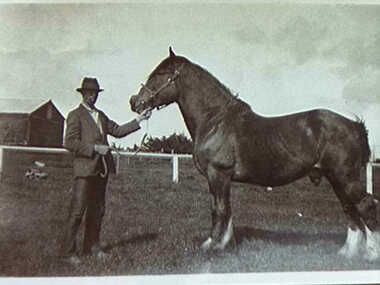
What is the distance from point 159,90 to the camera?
7.52ft

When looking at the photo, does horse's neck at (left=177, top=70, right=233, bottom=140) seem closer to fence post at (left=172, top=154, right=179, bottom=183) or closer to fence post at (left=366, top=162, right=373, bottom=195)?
fence post at (left=172, top=154, right=179, bottom=183)

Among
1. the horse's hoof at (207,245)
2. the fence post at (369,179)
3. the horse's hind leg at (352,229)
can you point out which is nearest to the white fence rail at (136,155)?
the horse's hoof at (207,245)

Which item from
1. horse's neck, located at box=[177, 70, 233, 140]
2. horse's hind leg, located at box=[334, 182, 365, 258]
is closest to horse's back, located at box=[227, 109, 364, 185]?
horse's neck, located at box=[177, 70, 233, 140]

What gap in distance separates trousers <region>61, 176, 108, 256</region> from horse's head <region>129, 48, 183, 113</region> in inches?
16.3

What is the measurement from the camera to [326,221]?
7.73 feet

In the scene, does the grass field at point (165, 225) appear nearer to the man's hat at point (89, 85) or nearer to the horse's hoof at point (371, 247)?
the horse's hoof at point (371, 247)

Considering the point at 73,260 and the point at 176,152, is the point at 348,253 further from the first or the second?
the point at 73,260

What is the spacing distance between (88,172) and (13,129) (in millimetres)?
451

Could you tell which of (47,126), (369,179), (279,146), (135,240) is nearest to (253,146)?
(279,146)

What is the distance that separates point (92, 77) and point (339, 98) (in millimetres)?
1290

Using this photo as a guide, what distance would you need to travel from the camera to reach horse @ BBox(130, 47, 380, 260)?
2244mm

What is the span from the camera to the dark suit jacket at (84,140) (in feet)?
7.14

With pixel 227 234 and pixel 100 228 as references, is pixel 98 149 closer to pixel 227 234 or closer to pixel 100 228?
pixel 100 228

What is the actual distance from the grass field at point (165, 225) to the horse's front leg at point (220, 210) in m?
0.04
